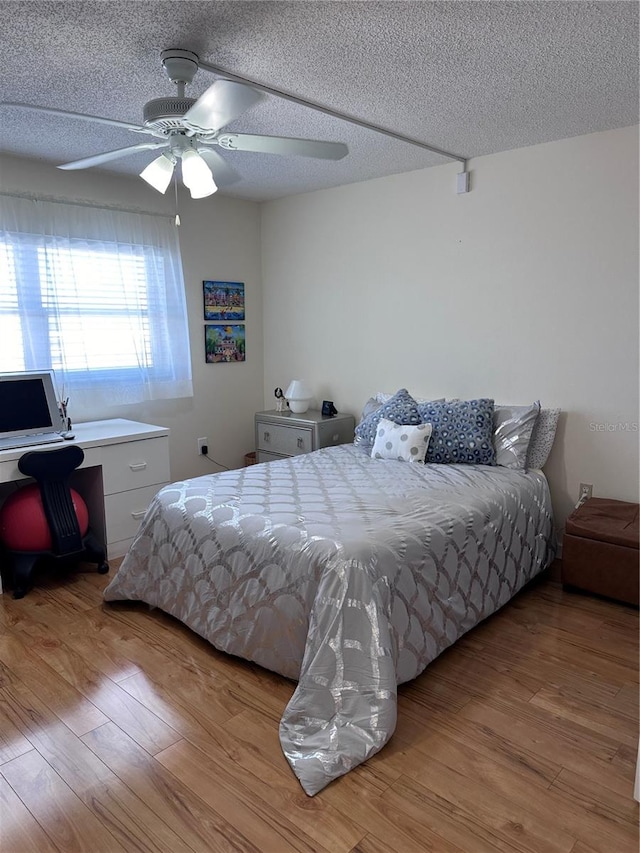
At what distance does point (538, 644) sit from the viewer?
2.58m

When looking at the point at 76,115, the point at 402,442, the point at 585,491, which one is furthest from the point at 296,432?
the point at 76,115

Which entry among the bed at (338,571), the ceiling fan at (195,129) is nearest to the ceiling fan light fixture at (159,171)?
the ceiling fan at (195,129)

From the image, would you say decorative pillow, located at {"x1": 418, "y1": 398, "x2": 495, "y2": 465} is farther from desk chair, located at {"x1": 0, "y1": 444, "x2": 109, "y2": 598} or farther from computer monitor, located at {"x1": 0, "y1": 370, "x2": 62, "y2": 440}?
computer monitor, located at {"x1": 0, "y1": 370, "x2": 62, "y2": 440}

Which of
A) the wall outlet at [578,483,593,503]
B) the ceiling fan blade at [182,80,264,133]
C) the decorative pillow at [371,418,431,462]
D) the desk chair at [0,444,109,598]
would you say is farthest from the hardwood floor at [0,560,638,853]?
the ceiling fan blade at [182,80,264,133]

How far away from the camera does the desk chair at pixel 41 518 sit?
10.0 ft

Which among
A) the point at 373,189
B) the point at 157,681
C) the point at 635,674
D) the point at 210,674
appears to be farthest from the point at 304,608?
the point at 373,189

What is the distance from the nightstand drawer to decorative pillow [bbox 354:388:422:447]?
0.51m

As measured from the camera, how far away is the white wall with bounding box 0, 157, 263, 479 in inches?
159

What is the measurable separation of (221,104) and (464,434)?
2139 mm

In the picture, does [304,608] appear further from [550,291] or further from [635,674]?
[550,291]

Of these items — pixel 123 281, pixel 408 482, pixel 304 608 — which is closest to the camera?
pixel 304 608

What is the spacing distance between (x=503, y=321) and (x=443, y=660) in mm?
2045

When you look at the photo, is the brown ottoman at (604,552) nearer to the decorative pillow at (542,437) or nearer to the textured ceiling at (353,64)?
the decorative pillow at (542,437)

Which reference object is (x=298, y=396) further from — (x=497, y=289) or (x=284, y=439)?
(x=497, y=289)
